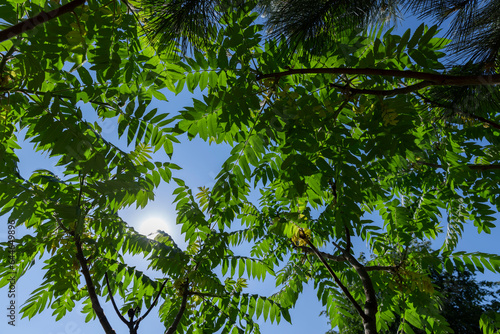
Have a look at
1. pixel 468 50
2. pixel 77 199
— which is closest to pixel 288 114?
pixel 468 50

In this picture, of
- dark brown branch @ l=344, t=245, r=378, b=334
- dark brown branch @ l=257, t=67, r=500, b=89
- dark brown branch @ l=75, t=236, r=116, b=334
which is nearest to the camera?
dark brown branch @ l=257, t=67, r=500, b=89

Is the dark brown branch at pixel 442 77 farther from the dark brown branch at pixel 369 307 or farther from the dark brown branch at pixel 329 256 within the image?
the dark brown branch at pixel 329 256

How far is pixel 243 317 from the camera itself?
3.44 meters

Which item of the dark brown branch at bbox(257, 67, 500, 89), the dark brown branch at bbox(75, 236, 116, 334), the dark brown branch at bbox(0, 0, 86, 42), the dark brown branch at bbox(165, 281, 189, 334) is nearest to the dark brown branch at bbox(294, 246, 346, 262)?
the dark brown branch at bbox(165, 281, 189, 334)

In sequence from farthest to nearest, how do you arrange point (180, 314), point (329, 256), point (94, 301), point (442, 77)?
1. point (329, 256)
2. point (180, 314)
3. point (94, 301)
4. point (442, 77)

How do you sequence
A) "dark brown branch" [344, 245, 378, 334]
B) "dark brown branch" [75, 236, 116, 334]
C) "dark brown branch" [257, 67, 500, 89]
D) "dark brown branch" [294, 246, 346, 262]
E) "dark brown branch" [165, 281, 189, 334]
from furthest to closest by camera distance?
1. "dark brown branch" [294, 246, 346, 262]
2. "dark brown branch" [344, 245, 378, 334]
3. "dark brown branch" [165, 281, 189, 334]
4. "dark brown branch" [75, 236, 116, 334]
5. "dark brown branch" [257, 67, 500, 89]

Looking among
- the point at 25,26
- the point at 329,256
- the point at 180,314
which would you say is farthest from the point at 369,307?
the point at 25,26

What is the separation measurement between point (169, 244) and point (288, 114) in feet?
5.81

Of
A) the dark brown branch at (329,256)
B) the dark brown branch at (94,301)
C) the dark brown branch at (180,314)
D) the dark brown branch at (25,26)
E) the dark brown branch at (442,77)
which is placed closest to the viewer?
the dark brown branch at (25,26)

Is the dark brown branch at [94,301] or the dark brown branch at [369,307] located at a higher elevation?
the dark brown branch at [369,307]

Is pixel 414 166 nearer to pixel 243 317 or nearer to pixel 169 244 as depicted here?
pixel 243 317

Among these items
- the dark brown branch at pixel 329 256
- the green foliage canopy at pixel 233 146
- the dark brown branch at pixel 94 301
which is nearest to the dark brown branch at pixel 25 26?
the green foliage canopy at pixel 233 146

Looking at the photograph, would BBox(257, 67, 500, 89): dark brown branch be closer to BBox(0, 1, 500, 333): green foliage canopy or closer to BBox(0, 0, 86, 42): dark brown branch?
BBox(0, 1, 500, 333): green foliage canopy

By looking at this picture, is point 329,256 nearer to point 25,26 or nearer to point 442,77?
point 442,77
